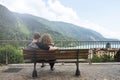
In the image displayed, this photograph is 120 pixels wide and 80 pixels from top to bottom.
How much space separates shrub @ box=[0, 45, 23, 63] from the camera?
12859 mm

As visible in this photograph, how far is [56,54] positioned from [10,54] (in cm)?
421

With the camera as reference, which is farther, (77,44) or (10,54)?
(77,44)

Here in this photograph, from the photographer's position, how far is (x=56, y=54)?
9.32 meters

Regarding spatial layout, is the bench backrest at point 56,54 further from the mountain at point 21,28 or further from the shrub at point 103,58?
the mountain at point 21,28

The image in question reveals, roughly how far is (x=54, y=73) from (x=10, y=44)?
4.28 metres

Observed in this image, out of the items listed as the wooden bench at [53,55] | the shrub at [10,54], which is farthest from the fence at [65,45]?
the wooden bench at [53,55]

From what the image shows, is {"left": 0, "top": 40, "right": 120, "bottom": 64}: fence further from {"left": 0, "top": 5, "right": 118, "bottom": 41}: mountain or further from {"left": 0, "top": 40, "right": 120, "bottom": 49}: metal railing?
{"left": 0, "top": 5, "right": 118, "bottom": 41}: mountain

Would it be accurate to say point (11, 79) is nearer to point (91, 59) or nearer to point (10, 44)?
point (10, 44)

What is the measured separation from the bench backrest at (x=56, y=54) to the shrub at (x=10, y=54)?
3793mm

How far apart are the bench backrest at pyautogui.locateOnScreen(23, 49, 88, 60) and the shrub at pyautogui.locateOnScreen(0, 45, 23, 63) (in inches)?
149

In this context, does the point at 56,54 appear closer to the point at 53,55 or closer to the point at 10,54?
the point at 53,55

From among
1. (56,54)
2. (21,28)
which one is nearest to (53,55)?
(56,54)

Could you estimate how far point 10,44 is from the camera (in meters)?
13.6

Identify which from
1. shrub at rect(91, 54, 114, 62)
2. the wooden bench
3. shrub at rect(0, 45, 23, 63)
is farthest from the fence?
the wooden bench
